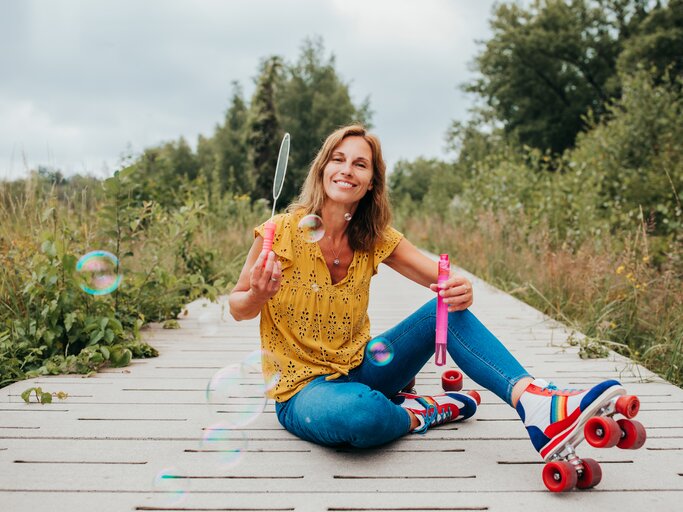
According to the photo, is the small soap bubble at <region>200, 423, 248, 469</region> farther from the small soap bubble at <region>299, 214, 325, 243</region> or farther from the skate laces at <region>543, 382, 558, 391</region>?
the skate laces at <region>543, 382, 558, 391</region>

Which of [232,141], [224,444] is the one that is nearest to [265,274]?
[224,444]

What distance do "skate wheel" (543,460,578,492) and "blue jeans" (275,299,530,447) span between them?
24cm

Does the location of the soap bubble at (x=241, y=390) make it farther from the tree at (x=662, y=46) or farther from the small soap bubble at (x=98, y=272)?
the tree at (x=662, y=46)

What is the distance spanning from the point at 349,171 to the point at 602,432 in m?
1.01

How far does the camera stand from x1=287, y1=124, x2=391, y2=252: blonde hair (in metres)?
2.01

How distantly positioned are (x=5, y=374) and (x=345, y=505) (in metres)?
1.67

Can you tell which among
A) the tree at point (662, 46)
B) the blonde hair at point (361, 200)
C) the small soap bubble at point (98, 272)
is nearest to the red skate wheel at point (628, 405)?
the blonde hair at point (361, 200)

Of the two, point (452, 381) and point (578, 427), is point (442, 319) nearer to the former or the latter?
point (578, 427)

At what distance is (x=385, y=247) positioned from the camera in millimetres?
2064

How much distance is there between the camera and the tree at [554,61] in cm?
2214

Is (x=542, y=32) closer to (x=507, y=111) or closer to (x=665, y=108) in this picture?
(x=507, y=111)

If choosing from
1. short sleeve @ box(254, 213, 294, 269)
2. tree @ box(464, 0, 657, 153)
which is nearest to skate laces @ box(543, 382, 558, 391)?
short sleeve @ box(254, 213, 294, 269)

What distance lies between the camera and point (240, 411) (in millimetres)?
2154

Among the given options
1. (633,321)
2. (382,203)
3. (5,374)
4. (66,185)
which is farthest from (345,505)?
(66,185)
